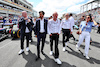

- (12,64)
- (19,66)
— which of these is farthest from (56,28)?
(12,64)

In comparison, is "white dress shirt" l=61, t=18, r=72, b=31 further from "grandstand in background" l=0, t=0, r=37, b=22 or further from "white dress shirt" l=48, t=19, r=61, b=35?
"grandstand in background" l=0, t=0, r=37, b=22

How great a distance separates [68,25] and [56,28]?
3.81 ft

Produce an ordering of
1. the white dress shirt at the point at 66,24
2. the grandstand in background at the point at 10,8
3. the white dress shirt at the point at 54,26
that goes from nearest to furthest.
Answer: the white dress shirt at the point at 54,26
the white dress shirt at the point at 66,24
the grandstand in background at the point at 10,8

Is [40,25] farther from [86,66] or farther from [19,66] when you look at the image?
[86,66]

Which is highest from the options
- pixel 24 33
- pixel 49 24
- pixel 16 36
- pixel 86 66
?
pixel 49 24

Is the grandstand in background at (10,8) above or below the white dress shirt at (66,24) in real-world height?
above

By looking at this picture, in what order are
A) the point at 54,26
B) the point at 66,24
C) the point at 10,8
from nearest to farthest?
the point at 54,26, the point at 66,24, the point at 10,8

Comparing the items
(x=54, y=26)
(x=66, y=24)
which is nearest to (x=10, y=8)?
(x=66, y=24)

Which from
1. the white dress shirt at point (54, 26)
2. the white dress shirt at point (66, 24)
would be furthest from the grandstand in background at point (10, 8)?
the white dress shirt at point (54, 26)

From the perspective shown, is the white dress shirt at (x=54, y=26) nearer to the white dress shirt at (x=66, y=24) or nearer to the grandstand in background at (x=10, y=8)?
the white dress shirt at (x=66, y=24)

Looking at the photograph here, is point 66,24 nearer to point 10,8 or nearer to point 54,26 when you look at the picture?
point 54,26

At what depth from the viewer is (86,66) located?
233cm

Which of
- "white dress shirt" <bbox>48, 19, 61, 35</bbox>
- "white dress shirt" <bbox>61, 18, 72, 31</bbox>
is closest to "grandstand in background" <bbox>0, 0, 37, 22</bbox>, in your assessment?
"white dress shirt" <bbox>61, 18, 72, 31</bbox>

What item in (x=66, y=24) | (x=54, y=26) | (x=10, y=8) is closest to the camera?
(x=54, y=26)
